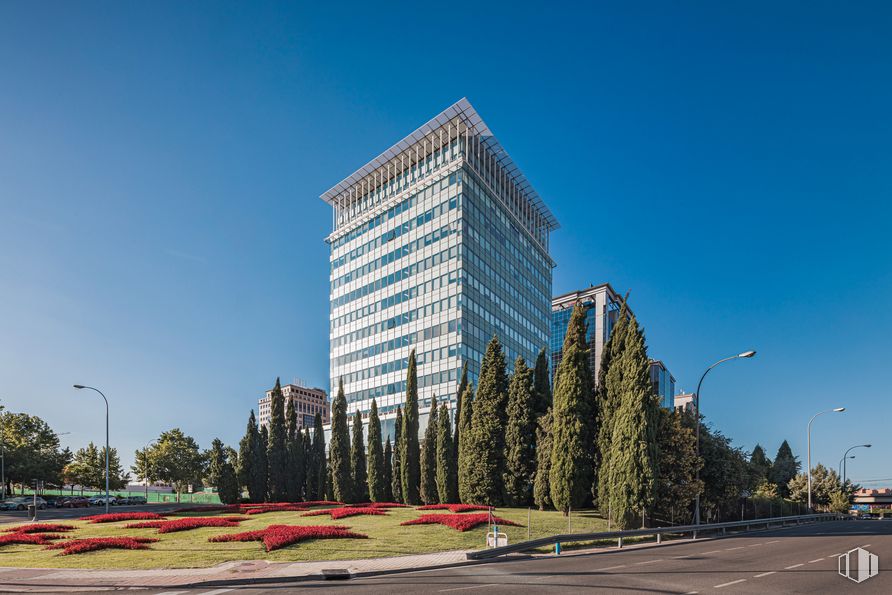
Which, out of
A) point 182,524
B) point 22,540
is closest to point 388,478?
point 182,524

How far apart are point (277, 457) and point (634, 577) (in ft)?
164

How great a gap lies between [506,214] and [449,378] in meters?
28.8

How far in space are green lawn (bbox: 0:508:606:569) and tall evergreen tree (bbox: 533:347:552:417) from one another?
1112cm

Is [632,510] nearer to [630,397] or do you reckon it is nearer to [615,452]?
[615,452]

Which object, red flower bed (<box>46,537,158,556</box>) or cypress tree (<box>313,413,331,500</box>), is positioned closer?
red flower bed (<box>46,537,158,556</box>)

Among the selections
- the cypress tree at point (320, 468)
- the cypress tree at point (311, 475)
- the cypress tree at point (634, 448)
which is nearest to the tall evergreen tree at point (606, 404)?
the cypress tree at point (634, 448)

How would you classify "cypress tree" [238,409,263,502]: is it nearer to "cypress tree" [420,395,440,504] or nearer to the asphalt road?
"cypress tree" [420,395,440,504]

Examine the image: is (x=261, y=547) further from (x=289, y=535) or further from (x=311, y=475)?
(x=311, y=475)

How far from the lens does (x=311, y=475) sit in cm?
5859

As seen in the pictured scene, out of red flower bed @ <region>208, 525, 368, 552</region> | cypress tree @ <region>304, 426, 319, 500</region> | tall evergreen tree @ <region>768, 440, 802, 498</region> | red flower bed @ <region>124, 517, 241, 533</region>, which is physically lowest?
tall evergreen tree @ <region>768, 440, 802, 498</region>

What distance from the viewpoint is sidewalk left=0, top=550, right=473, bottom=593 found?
1495cm

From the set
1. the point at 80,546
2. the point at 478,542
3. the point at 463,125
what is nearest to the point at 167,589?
the point at 80,546

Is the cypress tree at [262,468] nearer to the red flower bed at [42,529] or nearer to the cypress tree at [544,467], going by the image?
the red flower bed at [42,529]

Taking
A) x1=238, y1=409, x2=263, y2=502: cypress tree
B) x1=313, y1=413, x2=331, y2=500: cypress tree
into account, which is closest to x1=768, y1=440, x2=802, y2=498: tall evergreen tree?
x1=313, y1=413, x2=331, y2=500: cypress tree
